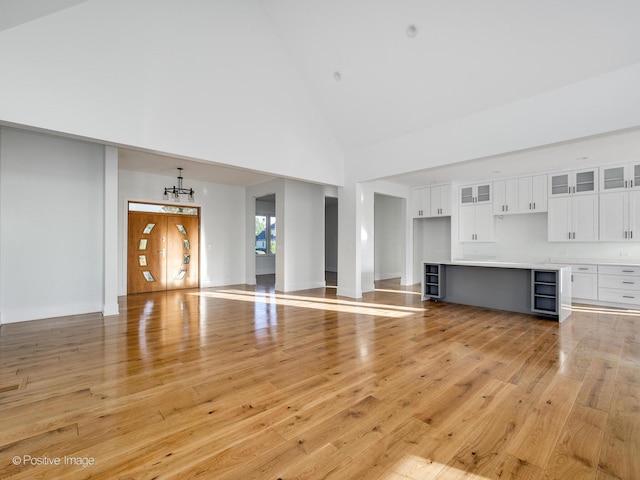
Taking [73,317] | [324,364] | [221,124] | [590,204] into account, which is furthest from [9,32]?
[590,204]

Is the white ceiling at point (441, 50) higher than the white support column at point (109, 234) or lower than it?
higher

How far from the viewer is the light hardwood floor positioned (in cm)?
163

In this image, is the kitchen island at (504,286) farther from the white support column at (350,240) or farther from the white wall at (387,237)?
the white wall at (387,237)

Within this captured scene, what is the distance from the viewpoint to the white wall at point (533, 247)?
593 centimetres

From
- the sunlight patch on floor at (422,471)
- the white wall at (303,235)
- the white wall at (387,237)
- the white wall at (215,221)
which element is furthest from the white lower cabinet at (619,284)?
the white wall at (215,221)

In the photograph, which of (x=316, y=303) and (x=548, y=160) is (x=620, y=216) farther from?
(x=316, y=303)

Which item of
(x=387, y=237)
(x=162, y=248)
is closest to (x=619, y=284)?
(x=387, y=237)

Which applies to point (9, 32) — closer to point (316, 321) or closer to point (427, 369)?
point (316, 321)

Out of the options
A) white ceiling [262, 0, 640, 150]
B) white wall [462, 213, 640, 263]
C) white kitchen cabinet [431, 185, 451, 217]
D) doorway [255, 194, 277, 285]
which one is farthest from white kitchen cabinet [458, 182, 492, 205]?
doorway [255, 194, 277, 285]

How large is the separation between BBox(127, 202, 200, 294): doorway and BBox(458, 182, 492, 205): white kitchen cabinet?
22.6ft

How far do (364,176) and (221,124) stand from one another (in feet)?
9.90

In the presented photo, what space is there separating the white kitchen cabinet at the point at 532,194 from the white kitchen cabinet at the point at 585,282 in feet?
4.43

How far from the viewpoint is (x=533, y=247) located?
22.6 ft

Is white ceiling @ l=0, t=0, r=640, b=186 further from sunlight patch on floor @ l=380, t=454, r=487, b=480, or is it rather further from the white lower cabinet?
sunlight patch on floor @ l=380, t=454, r=487, b=480
